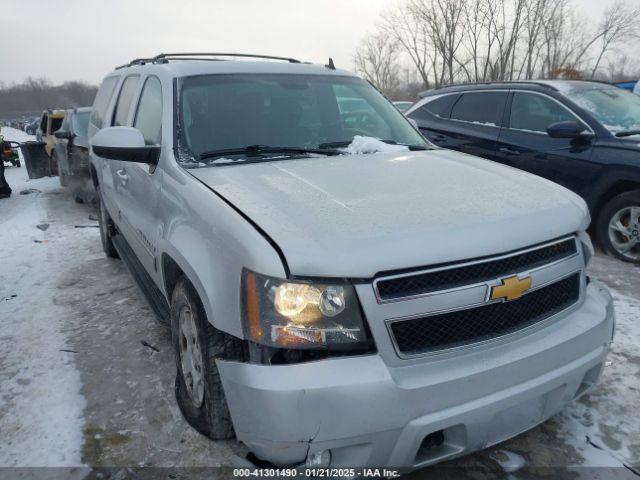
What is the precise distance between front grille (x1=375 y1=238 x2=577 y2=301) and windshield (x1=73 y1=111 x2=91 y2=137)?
770 centimetres

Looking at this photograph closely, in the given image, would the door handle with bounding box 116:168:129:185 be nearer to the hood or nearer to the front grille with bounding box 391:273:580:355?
the hood

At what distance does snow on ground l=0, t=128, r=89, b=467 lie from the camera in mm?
2529

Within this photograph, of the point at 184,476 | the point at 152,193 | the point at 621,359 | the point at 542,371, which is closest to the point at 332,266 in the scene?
the point at 542,371

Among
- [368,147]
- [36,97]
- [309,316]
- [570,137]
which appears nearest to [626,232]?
[570,137]

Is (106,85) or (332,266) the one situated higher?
(106,85)

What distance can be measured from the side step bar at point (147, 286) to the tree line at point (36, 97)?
3062 inches

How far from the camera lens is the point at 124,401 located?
290cm

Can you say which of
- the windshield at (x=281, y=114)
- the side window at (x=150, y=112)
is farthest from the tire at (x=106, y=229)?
the windshield at (x=281, y=114)

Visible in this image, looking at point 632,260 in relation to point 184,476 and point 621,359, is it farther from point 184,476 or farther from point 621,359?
point 184,476

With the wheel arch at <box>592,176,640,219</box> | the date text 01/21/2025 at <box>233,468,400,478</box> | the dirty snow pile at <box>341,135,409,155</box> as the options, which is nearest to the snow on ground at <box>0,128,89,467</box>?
the date text 01/21/2025 at <box>233,468,400,478</box>

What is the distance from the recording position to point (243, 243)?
1.84 metres

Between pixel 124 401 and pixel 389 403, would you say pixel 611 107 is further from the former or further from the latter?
pixel 124 401

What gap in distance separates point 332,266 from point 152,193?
1.67 m

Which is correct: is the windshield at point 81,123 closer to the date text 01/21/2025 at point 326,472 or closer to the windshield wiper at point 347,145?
the windshield wiper at point 347,145
